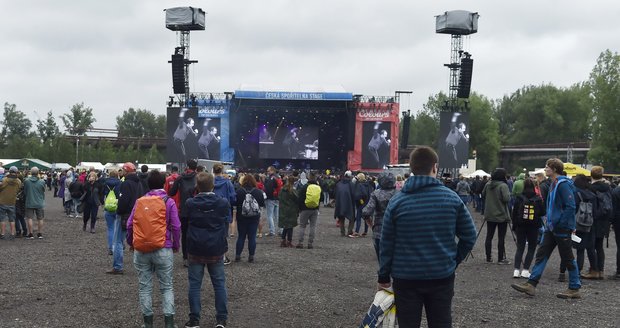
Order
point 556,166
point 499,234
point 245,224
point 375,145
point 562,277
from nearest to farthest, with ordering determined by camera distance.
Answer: point 556,166
point 562,277
point 245,224
point 499,234
point 375,145

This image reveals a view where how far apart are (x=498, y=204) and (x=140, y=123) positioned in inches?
4626

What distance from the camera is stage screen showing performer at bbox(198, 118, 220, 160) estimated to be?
40.6m

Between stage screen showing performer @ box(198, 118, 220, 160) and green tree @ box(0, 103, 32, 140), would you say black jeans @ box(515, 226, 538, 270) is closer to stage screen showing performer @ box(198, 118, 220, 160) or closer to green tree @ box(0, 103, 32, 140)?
stage screen showing performer @ box(198, 118, 220, 160)

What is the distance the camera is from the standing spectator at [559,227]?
784cm

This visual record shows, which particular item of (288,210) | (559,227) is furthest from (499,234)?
(288,210)

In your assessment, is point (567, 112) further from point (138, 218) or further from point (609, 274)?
point (138, 218)

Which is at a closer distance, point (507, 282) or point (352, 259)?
point (507, 282)

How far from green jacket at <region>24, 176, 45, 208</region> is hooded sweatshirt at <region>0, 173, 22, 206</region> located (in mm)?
247

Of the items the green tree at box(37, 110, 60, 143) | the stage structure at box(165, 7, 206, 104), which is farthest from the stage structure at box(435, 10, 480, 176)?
the green tree at box(37, 110, 60, 143)

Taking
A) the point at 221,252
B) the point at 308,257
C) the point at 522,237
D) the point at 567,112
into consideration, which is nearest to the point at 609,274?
the point at 522,237

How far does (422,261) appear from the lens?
3.89 meters

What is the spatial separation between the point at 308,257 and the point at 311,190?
5.60 ft

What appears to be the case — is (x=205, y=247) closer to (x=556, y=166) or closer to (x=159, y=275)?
(x=159, y=275)

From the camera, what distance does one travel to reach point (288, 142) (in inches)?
1748
